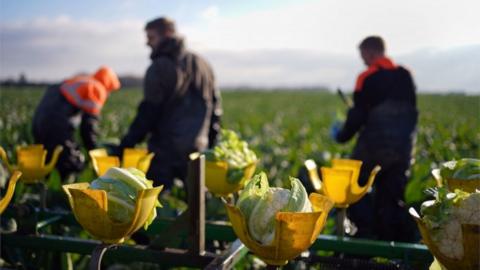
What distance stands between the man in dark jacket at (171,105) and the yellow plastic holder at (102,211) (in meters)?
2.13

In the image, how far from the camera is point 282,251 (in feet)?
4.55

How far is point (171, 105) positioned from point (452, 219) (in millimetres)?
2893

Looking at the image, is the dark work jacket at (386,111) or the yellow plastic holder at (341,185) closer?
the yellow plastic holder at (341,185)

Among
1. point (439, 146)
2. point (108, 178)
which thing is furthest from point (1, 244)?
point (439, 146)

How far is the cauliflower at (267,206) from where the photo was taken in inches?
55.4

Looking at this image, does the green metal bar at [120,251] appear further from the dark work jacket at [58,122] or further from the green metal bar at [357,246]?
the dark work jacket at [58,122]

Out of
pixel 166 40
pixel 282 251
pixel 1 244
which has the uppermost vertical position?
pixel 166 40

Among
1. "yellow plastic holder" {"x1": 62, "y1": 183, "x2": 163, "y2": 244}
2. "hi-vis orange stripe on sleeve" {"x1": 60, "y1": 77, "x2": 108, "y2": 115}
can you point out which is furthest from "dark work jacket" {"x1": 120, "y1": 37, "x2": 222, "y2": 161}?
"yellow plastic holder" {"x1": 62, "y1": 183, "x2": 163, "y2": 244}

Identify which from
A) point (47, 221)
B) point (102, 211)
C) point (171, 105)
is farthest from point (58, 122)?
point (102, 211)

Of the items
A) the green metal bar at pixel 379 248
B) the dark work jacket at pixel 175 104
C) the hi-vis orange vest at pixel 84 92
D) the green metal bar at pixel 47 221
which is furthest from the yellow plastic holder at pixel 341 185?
the hi-vis orange vest at pixel 84 92

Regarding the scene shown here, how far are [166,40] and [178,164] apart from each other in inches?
40.8

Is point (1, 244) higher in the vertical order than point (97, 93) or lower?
lower

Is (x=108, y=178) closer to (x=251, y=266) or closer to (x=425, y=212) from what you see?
(x=425, y=212)

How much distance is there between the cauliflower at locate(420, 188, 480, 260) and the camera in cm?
Answer: 130
